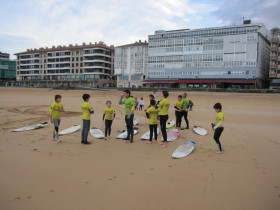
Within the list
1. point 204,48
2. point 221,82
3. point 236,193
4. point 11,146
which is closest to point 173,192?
point 236,193

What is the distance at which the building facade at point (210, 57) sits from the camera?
54250 mm

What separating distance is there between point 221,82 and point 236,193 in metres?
55.9

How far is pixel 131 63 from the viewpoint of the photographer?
74938 mm

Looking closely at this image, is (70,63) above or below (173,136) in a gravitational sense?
above

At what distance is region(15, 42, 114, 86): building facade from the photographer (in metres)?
78.7

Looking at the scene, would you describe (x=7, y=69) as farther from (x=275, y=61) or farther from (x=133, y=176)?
(x=133, y=176)

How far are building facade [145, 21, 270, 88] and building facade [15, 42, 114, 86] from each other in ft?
64.7

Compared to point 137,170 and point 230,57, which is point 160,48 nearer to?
point 230,57

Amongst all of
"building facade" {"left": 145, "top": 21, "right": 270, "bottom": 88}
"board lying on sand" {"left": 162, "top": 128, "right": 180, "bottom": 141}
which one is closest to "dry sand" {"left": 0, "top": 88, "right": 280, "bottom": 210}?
"board lying on sand" {"left": 162, "top": 128, "right": 180, "bottom": 141}

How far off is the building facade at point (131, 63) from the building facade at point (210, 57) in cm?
423

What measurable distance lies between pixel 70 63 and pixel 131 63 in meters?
25.8

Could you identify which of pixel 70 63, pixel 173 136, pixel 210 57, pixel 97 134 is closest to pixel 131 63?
pixel 70 63

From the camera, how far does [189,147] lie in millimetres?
7238

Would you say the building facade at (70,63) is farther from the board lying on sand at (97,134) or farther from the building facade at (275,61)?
the board lying on sand at (97,134)
